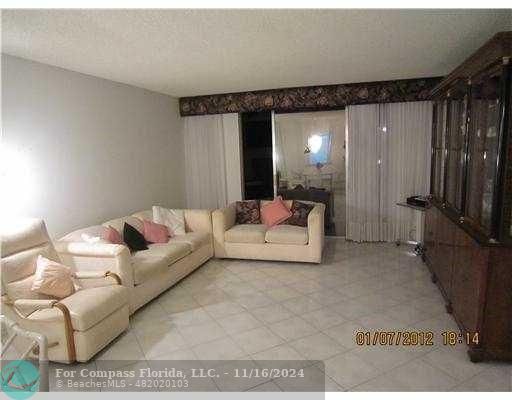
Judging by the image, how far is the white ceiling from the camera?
2.29m

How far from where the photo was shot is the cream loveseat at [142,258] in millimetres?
2988

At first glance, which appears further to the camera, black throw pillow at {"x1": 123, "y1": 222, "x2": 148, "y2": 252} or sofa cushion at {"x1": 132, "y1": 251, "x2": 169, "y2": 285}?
black throw pillow at {"x1": 123, "y1": 222, "x2": 148, "y2": 252}

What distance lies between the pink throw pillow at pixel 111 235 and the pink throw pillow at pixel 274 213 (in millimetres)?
1946

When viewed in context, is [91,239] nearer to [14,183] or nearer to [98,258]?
[98,258]

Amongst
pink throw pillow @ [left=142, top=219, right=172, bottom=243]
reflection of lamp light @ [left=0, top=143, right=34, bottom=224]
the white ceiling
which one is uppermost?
the white ceiling

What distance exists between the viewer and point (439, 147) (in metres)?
3.81

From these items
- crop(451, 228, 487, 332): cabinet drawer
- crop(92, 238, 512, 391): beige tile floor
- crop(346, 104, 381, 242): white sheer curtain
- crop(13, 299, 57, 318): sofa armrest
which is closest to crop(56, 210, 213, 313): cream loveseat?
crop(92, 238, 512, 391): beige tile floor

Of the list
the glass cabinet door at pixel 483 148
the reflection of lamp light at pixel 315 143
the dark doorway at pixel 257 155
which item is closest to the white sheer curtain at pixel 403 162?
the reflection of lamp light at pixel 315 143

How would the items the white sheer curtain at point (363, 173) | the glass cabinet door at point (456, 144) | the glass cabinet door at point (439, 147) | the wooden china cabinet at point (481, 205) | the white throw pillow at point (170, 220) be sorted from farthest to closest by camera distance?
the white sheer curtain at point (363, 173) → the white throw pillow at point (170, 220) → the glass cabinet door at point (439, 147) → the glass cabinet door at point (456, 144) → the wooden china cabinet at point (481, 205)

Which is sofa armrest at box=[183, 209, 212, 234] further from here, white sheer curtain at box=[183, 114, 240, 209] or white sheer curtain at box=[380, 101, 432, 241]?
white sheer curtain at box=[380, 101, 432, 241]

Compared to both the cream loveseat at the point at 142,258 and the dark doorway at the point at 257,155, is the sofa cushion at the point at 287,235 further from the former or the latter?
the dark doorway at the point at 257,155

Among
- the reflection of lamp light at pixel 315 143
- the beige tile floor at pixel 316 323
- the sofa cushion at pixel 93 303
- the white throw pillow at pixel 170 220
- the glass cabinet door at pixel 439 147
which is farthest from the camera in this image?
the reflection of lamp light at pixel 315 143

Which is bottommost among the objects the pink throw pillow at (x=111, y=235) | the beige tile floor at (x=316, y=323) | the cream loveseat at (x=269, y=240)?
the beige tile floor at (x=316, y=323)

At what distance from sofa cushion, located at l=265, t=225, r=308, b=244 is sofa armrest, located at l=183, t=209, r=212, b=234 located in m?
0.81
